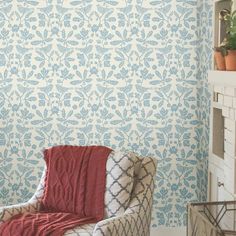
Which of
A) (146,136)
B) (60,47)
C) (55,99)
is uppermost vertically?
(60,47)

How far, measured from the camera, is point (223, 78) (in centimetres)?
301

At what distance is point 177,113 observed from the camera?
4078 mm

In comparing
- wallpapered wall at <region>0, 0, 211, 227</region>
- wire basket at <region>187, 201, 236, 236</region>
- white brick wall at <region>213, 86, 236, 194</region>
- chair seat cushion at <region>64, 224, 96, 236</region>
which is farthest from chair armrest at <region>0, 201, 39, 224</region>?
white brick wall at <region>213, 86, 236, 194</region>

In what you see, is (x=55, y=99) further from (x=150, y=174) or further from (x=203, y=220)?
(x=203, y=220)

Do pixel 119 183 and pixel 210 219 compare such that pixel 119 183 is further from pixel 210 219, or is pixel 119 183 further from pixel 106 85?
pixel 106 85

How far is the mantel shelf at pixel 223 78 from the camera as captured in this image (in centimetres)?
286

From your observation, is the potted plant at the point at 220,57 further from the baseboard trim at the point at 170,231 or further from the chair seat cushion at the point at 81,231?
the baseboard trim at the point at 170,231

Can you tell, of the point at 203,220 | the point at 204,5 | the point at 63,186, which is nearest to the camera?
the point at 203,220

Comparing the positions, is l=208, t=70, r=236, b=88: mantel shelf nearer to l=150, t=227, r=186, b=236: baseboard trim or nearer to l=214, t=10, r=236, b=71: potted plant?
l=214, t=10, r=236, b=71: potted plant

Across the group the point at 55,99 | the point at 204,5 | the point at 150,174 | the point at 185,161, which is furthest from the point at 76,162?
the point at 204,5

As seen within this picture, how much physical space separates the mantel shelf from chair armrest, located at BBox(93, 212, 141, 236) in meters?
0.91

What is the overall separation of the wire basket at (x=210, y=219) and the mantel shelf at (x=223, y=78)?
0.65 metres

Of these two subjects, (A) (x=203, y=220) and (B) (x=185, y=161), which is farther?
(B) (x=185, y=161)

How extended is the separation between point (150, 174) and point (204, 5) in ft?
4.65
